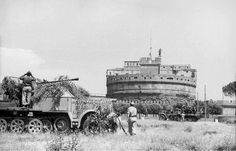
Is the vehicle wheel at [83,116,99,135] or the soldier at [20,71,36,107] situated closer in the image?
the vehicle wheel at [83,116,99,135]

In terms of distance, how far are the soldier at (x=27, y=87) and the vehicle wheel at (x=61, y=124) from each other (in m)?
1.24

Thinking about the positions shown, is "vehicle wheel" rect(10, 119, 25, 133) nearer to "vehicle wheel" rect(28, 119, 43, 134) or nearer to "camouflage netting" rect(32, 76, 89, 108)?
"vehicle wheel" rect(28, 119, 43, 134)

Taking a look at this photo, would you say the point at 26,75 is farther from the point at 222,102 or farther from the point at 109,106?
the point at 222,102

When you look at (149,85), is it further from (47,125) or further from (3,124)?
(3,124)

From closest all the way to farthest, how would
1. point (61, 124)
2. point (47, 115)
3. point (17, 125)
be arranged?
point (17, 125)
point (61, 124)
point (47, 115)

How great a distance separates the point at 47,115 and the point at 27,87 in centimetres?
126

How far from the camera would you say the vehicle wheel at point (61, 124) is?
12852 mm

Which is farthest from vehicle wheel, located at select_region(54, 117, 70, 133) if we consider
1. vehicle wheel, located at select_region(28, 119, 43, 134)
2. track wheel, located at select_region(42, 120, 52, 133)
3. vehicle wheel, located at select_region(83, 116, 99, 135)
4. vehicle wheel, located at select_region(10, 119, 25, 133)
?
vehicle wheel, located at select_region(10, 119, 25, 133)

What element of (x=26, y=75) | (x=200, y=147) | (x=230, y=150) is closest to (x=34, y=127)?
(x=26, y=75)

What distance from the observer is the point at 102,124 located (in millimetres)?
12508

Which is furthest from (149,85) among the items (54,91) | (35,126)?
(35,126)

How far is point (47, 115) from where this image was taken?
1305 centimetres

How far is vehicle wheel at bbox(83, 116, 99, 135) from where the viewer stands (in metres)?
12.4

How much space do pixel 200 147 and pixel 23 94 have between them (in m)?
7.07
